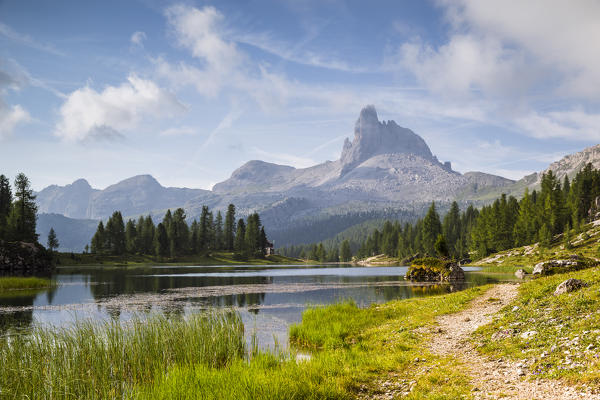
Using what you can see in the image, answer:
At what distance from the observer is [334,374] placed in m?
14.0

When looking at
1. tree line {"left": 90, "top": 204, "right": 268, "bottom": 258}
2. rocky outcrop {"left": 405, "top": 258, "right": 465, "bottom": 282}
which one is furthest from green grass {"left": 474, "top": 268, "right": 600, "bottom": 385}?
tree line {"left": 90, "top": 204, "right": 268, "bottom": 258}

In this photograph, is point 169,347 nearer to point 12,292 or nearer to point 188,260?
point 12,292

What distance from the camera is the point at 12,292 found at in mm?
50844

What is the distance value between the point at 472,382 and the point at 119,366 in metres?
14.1

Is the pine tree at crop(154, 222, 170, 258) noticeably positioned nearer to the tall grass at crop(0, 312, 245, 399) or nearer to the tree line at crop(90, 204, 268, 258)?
the tree line at crop(90, 204, 268, 258)

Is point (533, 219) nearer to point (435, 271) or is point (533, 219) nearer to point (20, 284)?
point (435, 271)

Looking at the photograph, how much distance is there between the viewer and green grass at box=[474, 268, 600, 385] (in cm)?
1150

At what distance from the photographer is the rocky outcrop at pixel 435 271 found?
6700cm

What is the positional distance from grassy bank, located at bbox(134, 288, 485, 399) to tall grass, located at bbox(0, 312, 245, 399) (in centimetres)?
178

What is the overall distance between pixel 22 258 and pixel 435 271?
99.6m

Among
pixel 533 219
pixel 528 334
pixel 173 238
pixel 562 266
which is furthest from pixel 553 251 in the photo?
pixel 173 238

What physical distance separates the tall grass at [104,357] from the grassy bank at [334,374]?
69.9 inches

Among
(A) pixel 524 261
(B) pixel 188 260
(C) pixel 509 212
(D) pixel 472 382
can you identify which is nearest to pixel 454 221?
(C) pixel 509 212

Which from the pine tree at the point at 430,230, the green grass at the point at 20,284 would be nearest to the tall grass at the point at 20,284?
the green grass at the point at 20,284
